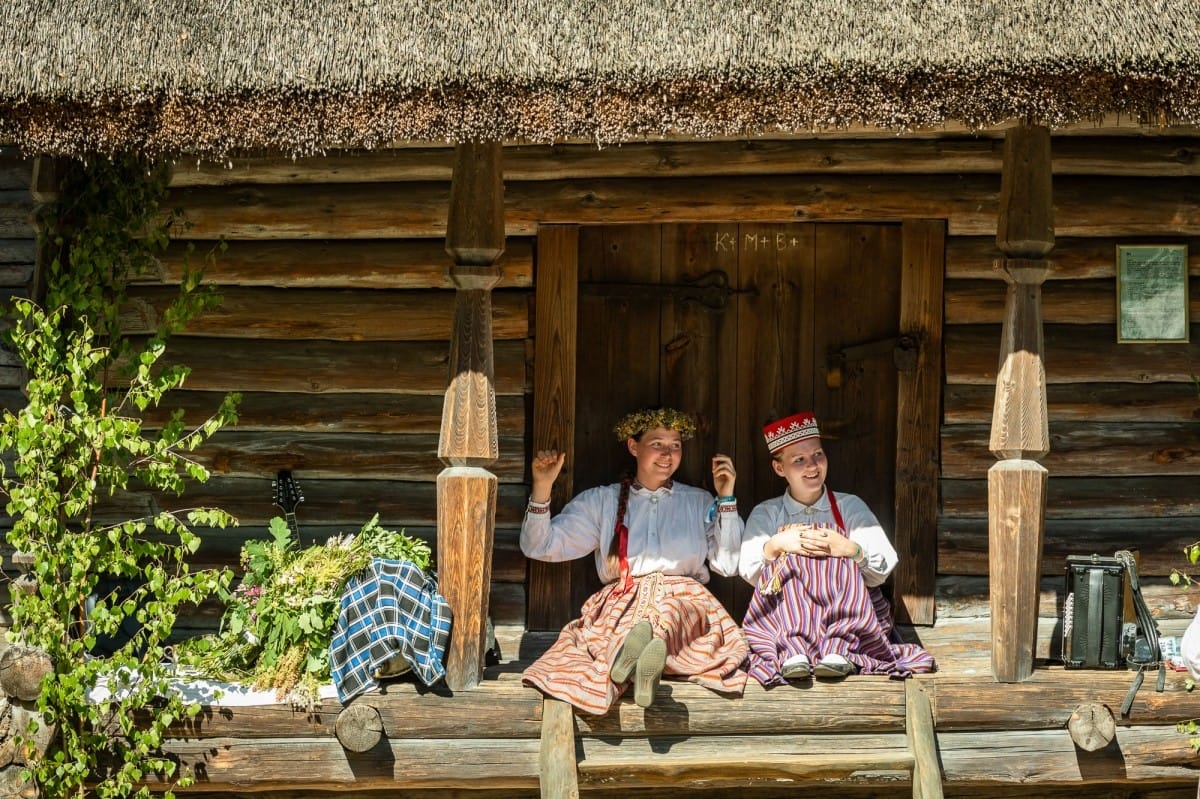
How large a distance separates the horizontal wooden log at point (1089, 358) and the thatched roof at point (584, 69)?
→ 1.48 m

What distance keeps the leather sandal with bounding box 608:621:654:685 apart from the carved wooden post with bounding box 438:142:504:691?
534 millimetres

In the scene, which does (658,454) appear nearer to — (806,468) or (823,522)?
(806,468)

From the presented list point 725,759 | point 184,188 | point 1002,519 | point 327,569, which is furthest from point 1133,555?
point 184,188

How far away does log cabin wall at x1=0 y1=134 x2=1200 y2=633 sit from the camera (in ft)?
20.4

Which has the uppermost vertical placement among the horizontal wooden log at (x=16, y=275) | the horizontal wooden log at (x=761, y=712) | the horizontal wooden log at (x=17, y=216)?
the horizontal wooden log at (x=17, y=216)

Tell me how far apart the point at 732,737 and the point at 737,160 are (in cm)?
243

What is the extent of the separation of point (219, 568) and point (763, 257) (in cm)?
277

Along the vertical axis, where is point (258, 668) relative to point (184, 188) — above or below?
below

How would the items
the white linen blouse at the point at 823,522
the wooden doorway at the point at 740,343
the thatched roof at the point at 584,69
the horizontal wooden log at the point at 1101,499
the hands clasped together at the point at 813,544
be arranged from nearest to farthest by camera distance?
the thatched roof at the point at 584,69
the hands clasped together at the point at 813,544
the white linen blouse at the point at 823,522
the horizontal wooden log at the point at 1101,499
the wooden doorway at the point at 740,343

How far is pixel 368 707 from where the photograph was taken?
5211 mm

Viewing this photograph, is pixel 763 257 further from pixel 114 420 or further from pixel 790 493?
pixel 114 420

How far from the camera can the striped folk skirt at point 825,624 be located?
17.9ft

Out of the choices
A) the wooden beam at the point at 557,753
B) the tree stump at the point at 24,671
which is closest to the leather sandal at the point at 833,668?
the wooden beam at the point at 557,753

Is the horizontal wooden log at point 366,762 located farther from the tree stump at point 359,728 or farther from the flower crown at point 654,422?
the flower crown at point 654,422
